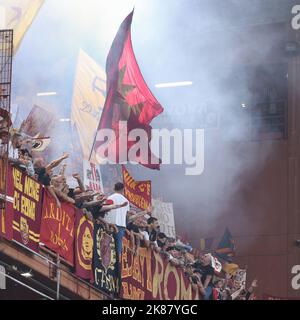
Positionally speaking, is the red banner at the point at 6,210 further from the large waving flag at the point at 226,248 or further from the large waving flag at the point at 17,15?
the large waving flag at the point at 226,248

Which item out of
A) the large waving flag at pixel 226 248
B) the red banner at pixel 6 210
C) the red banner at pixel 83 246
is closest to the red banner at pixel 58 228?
the red banner at pixel 83 246

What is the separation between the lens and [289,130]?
23.8ft

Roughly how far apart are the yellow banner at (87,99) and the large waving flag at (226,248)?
4.35 feet

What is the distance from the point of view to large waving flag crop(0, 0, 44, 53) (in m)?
6.22

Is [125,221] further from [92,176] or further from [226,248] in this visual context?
[226,248]

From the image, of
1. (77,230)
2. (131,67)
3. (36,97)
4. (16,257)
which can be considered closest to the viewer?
(16,257)

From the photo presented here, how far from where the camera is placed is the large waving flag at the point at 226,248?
733cm

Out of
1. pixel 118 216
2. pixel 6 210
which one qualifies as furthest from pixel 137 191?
pixel 6 210

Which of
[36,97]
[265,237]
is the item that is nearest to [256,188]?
[265,237]

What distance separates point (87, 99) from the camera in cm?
667

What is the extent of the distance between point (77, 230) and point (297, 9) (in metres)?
2.59

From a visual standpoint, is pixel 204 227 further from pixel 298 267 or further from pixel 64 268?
pixel 64 268

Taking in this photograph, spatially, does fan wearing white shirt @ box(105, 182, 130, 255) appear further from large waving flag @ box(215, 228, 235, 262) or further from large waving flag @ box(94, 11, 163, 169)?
large waving flag @ box(215, 228, 235, 262)

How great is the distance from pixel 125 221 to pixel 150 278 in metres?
0.42
